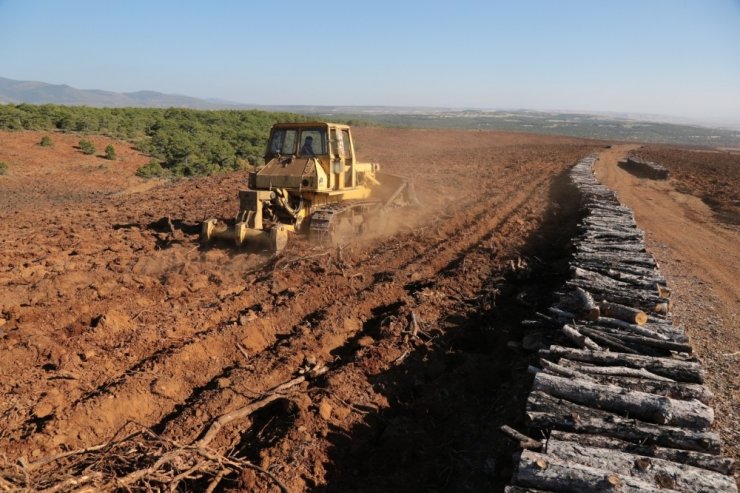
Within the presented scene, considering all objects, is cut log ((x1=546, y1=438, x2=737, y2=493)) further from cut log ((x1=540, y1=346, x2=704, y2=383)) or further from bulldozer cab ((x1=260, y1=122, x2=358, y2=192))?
bulldozer cab ((x1=260, y1=122, x2=358, y2=192))

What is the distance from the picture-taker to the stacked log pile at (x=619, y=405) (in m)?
3.63

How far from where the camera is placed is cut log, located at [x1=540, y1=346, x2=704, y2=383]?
4.77 meters

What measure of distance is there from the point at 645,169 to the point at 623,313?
90.6ft

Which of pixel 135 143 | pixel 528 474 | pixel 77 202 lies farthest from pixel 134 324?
pixel 135 143

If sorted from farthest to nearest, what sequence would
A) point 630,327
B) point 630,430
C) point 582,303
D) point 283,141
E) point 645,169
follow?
point 645,169 < point 283,141 < point 582,303 < point 630,327 < point 630,430

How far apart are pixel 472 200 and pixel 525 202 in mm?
1842

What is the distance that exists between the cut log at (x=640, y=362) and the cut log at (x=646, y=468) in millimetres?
1292

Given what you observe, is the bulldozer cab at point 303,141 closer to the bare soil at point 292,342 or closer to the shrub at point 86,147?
the bare soil at point 292,342

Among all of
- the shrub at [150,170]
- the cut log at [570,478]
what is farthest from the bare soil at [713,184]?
the shrub at [150,170]

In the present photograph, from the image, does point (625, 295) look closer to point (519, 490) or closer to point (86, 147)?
point (519, 490)

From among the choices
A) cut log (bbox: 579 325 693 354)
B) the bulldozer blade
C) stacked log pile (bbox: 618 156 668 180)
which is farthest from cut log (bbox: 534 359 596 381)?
stacked log pile (bbox: 618 156 668 180)

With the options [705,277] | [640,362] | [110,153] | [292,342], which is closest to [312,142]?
[292,342]

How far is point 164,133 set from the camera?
3234cm

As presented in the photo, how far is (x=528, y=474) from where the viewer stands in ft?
12.0
